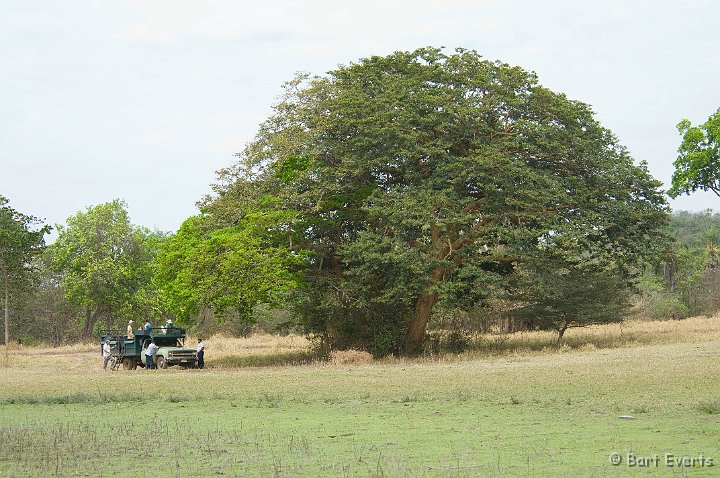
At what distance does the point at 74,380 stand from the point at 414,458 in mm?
19286

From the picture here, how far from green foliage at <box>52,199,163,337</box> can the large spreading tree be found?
26425mm

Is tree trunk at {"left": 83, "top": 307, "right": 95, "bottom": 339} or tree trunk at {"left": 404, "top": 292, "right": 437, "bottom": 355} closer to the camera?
tree trunk at {"left": 404, "top": 292, "right": 437, "bottom": 355}

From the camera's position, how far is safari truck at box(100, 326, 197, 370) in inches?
1337

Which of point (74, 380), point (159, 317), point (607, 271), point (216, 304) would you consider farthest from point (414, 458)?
point (159, 317)

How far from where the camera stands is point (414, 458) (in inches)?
462

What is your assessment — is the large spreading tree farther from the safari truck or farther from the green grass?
the green grass

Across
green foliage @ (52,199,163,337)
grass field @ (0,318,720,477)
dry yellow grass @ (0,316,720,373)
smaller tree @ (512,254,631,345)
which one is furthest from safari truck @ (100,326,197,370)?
green foliage @ (52,199,163,337)

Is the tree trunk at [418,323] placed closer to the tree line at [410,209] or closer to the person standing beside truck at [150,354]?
the tree line at [410,209]

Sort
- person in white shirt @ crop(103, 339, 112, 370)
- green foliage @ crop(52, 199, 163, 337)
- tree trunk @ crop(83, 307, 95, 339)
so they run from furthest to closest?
tree trunk @ crop(83, 307, 95, 339)
green foliage @ crop(52, 199, 163, 337)
person in white shirt @ crop(103, 339, 112, 370)

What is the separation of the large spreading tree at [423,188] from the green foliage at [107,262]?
26425 millimetres

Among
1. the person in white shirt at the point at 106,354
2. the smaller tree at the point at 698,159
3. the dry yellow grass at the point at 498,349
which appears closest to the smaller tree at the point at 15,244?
the dry yellow grass at the point at 498,349

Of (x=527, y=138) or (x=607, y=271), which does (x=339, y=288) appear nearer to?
(x=527, y=138)

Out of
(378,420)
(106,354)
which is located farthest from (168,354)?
(378,420)

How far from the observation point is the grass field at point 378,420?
11.3 meters
